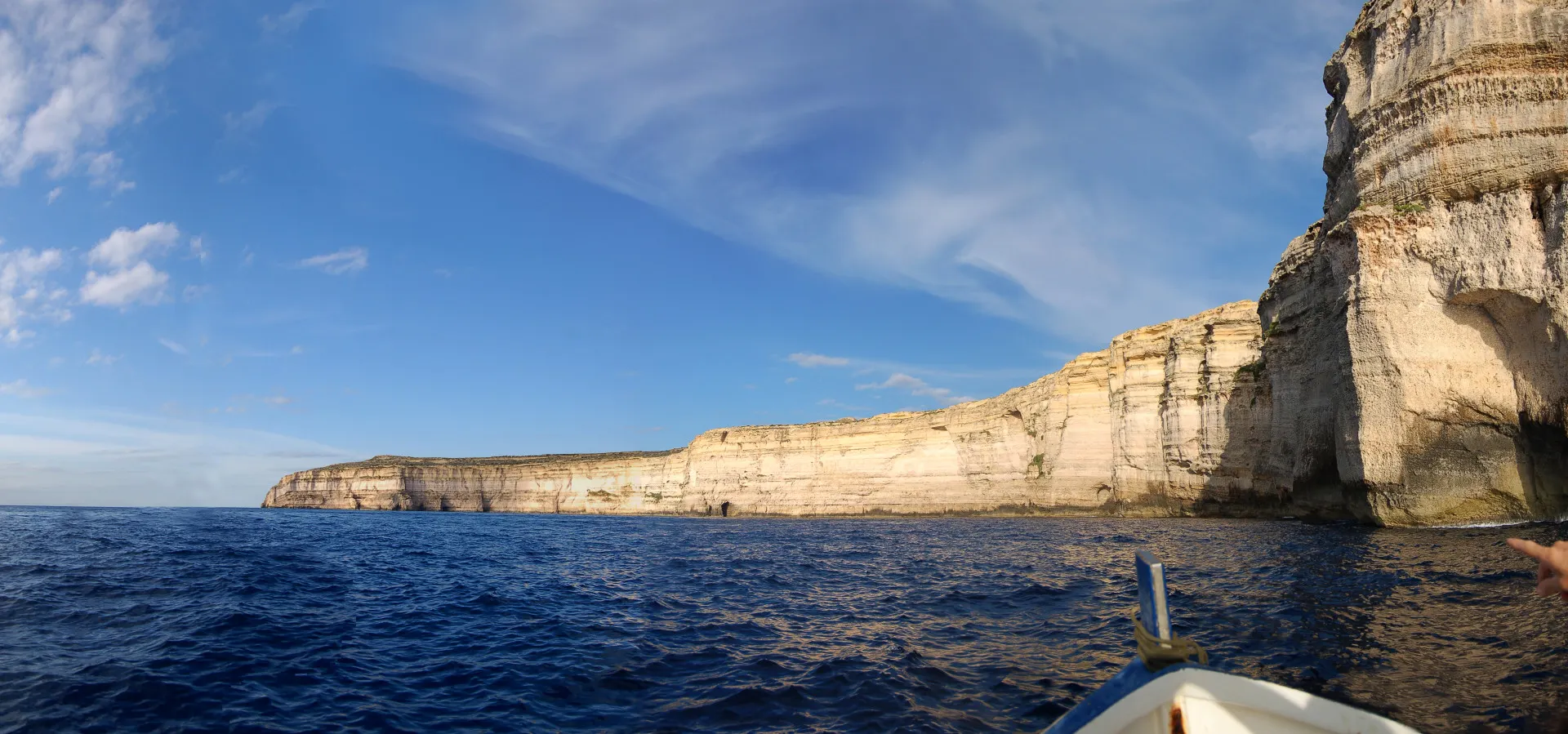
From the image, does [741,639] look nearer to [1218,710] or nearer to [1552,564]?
[1218,710]

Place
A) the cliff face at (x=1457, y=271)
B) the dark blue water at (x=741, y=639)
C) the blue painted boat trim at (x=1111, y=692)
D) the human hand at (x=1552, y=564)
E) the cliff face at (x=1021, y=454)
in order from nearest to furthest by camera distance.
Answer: the human hand at (x=1552, y=564)
the blue painted boat trim at (x=1111, y=692)
the dark blue water at (x=741, y=639)
the cliff face at (x=1457, y=271)
the cliff face at (x=1021, y=454)

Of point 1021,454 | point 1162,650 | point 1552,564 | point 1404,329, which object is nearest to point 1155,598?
point 1162,650

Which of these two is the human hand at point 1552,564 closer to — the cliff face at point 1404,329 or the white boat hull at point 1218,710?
the white boat hull at point 1218,710

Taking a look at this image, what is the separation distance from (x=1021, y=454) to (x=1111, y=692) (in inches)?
1753

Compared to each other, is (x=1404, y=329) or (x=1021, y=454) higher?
(x=1404, y=329)

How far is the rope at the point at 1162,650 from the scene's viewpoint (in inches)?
155

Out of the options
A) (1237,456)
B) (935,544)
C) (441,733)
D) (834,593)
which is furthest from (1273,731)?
(1237,456)

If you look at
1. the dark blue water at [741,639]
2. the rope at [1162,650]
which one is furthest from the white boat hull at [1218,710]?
the dark blue water at [741,639]

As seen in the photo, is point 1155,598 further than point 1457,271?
No

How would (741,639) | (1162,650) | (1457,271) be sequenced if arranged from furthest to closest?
(1457,271) < (741,639) < (1162,650)

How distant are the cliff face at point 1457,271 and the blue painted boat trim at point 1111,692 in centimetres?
2234

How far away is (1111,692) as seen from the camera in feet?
13.2

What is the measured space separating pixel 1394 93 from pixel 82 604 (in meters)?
33.7

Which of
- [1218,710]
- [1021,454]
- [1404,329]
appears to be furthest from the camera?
[1021,454]
